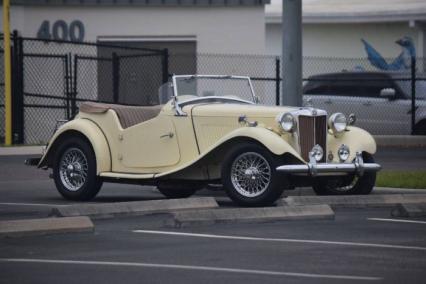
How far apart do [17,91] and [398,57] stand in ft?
54.7

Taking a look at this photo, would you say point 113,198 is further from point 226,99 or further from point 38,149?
point 38,149

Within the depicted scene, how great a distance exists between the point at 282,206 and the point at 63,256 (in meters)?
3.73

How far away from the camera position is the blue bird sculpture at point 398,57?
38.6 meters

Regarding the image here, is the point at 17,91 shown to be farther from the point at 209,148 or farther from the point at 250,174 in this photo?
the point at 250,174

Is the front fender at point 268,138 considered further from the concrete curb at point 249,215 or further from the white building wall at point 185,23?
the white building wall at point 185,23

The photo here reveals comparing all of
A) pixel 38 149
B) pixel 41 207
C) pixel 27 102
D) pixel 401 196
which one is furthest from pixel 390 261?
pixel 27 102

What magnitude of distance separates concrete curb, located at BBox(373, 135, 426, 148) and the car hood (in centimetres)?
1107

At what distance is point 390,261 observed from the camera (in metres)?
10.0

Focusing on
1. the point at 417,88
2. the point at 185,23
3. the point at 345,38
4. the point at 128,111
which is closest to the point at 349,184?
the point at 128,111

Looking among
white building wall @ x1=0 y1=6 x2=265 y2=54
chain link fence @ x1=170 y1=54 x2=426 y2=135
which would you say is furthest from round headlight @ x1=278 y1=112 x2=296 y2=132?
white building wall @ x1=0 y1=6 x2=265 y2=54

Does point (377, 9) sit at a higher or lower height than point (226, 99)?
higher

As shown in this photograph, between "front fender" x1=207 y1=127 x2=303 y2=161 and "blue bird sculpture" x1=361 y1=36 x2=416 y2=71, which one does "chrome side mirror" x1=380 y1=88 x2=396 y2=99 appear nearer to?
"blue bird sculpture" x1=361 y1=36 x2=416 y2=71

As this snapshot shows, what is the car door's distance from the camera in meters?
15.0

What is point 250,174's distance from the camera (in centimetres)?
1407
